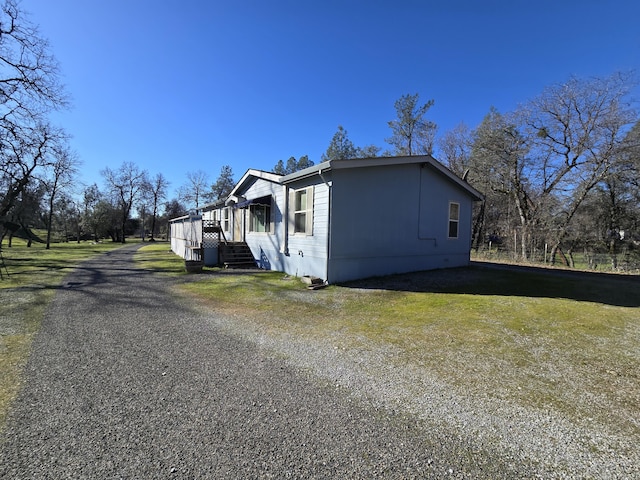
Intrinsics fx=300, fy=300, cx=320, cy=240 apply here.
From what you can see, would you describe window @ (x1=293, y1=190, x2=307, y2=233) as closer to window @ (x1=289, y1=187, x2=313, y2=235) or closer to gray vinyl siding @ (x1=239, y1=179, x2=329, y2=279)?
window @ (x1=289, y1=187, x2=313, y2=235)

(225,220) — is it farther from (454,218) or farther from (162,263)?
(454,218)

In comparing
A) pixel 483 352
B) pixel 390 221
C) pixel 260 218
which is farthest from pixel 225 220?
pixel 483 352

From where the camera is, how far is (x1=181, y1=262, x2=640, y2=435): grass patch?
297 centimetres

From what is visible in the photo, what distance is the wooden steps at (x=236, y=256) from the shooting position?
1261 centimetres

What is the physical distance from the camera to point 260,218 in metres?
12.5

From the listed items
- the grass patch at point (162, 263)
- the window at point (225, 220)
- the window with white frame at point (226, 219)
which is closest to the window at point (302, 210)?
the grass patch at point (162, 263)

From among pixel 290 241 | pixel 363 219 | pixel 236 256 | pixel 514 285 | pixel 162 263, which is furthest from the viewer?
pixel 162 263

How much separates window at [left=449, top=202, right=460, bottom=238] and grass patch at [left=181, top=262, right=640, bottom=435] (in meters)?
2.68

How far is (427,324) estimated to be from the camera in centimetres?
502

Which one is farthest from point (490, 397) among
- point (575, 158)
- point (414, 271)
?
point (575, 158)

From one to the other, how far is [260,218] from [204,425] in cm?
1054

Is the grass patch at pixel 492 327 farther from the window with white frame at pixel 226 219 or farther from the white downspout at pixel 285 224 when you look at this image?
the window with white frame at pixel 226 219

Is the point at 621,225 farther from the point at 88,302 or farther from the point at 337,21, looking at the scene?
the point at 88,302

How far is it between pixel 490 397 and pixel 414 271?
7364mm
